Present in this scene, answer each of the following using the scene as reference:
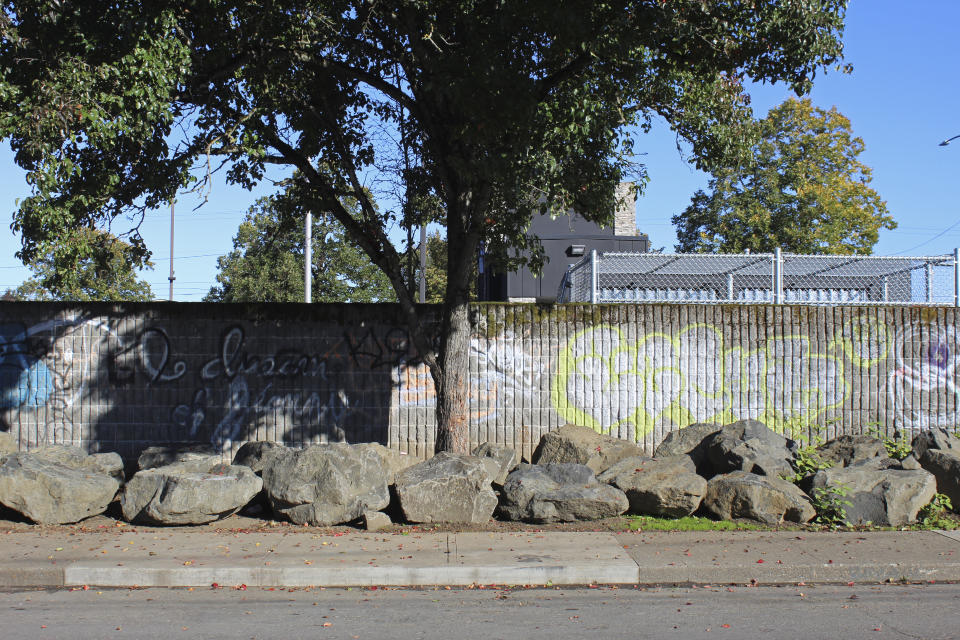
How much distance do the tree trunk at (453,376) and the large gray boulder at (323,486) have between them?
1069mm

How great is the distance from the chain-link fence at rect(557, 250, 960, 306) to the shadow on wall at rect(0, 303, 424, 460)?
336cm

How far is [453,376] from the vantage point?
8609 millimetres

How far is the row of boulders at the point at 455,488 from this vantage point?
7.47 m

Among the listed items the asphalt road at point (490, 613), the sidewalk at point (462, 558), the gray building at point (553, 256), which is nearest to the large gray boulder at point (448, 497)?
the sidewalk at point (462, 558)

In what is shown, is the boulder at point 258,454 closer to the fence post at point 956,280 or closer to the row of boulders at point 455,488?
the row of boulders at point 455,488

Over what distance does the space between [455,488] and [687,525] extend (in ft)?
7.62

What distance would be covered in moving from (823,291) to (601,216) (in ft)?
21.7

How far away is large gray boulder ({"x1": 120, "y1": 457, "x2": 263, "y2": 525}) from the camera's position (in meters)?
7.32

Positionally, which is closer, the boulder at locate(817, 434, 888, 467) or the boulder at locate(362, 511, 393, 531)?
the boulder at locate(362, 511, 393, 531)

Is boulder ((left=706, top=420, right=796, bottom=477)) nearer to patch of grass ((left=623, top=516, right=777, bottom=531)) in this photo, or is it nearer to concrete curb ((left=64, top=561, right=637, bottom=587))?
patch of grass ((left=623, top=516, right=777, bottom=531))

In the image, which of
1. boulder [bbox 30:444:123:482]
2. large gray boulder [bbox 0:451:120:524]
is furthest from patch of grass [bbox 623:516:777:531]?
boulder [bbox 30:444:123:482]

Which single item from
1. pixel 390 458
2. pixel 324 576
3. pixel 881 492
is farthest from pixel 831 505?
pixel 324 576

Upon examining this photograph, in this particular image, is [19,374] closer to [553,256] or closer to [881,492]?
[881,492]

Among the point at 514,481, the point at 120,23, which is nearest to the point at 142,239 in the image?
the point at 120,23
